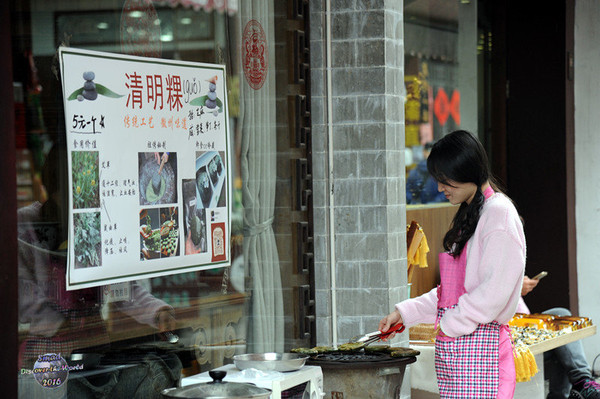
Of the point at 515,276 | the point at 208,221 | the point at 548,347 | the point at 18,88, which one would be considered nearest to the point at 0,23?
the point at 18,88

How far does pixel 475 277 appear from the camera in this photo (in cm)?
435

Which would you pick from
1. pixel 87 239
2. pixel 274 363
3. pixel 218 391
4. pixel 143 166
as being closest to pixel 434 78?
pixel 143 166

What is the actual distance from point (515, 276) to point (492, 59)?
227 inches

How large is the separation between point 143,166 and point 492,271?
5.83 feet

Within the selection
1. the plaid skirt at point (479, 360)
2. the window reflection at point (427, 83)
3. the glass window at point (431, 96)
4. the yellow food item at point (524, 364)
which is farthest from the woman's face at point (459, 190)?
the window reflection at point (427, 83)

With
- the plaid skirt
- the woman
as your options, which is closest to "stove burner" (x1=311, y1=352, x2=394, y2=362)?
the woman

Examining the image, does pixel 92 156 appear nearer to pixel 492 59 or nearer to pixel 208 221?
pixel 208 221

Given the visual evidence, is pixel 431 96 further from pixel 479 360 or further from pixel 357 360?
pixel 479 360

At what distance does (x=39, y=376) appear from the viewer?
4180 mm

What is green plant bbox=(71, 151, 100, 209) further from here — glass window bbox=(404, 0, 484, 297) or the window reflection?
the window reflection

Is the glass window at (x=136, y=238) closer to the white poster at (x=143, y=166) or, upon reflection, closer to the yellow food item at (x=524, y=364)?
the white poster at (x=143, y=166)

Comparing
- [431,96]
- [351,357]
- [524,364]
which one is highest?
[431,96]

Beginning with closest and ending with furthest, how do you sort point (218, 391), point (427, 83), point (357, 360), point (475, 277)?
point (218, 391) < point (475, 277) < point (357, 360) < point (427, 83)

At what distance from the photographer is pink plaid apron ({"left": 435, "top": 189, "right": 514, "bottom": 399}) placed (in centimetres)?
441
